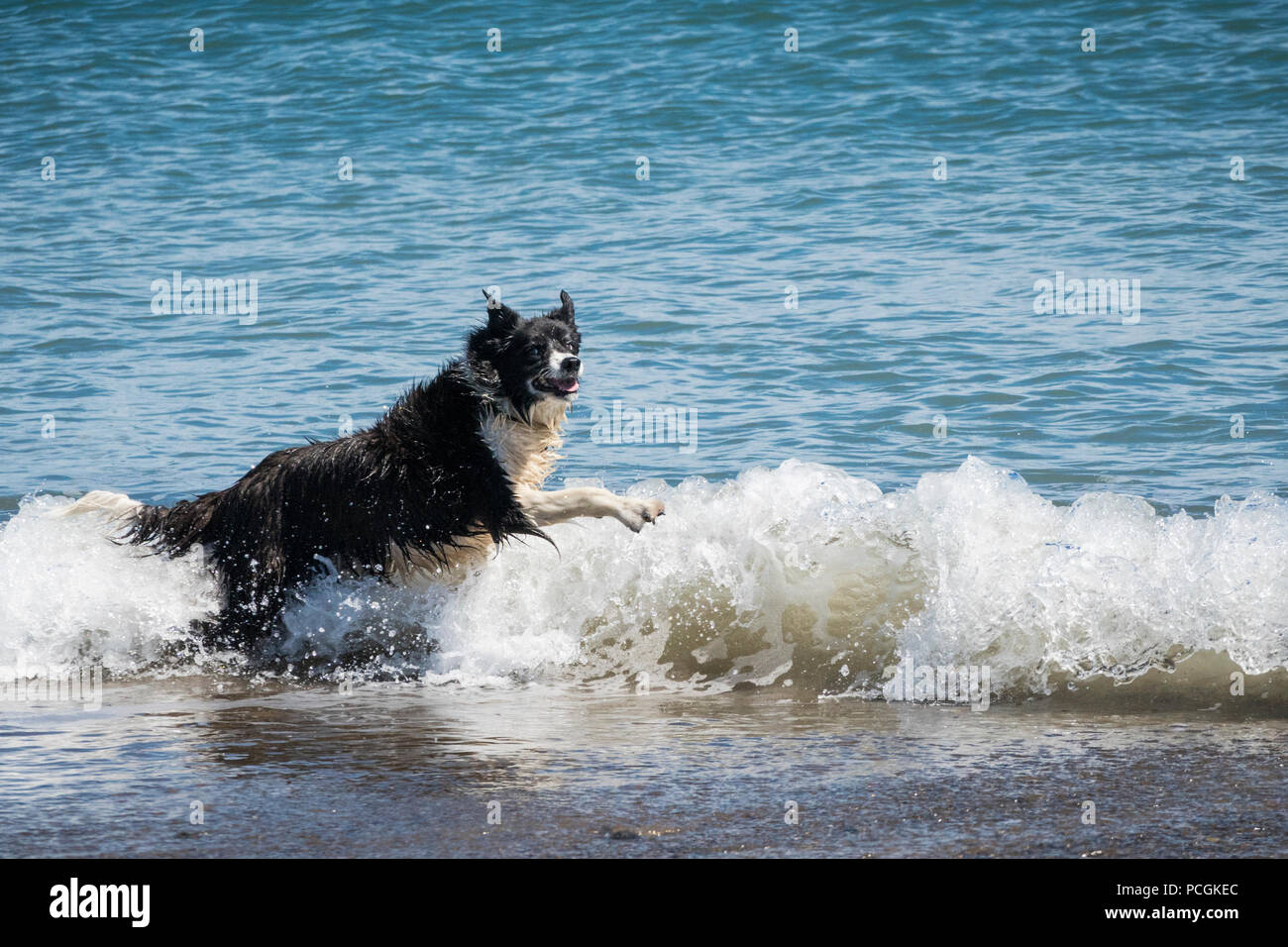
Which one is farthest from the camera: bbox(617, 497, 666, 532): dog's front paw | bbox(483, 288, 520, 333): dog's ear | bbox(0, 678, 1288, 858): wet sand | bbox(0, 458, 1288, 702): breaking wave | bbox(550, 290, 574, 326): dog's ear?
bbox(550, 290, 574, 326): dog's ear

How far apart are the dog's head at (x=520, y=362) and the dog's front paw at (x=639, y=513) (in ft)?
1.96

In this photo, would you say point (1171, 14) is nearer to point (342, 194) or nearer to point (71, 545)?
point (342, 194)

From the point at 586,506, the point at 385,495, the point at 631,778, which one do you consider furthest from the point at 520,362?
the point at 631,778

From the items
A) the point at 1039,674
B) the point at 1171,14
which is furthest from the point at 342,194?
the point at 1039,674

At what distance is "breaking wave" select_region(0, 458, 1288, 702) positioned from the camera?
5.79 meters

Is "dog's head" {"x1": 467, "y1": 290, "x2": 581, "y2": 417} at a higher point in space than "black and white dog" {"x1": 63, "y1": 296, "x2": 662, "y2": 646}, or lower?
higher

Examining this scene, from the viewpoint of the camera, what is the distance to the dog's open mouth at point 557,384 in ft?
21.4

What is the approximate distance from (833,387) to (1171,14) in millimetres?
12254

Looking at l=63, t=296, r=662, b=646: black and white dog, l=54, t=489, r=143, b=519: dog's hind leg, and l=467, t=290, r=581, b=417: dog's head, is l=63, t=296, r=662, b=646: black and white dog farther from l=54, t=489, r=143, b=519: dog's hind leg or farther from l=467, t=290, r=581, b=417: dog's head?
l=54, t=489, r=143, b=519: dog's hind leg

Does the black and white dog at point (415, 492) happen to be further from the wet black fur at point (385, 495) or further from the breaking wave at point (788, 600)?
the breaking wave at point (788, 600)

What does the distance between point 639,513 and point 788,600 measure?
79 centimetres

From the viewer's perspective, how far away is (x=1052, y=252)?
13.5 m

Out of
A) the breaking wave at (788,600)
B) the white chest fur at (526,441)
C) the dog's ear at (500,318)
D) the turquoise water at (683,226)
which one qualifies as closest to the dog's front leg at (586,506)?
the white chest fur at (526,441)

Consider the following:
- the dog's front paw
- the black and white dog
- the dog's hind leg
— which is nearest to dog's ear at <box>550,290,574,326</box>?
the black and white dog
